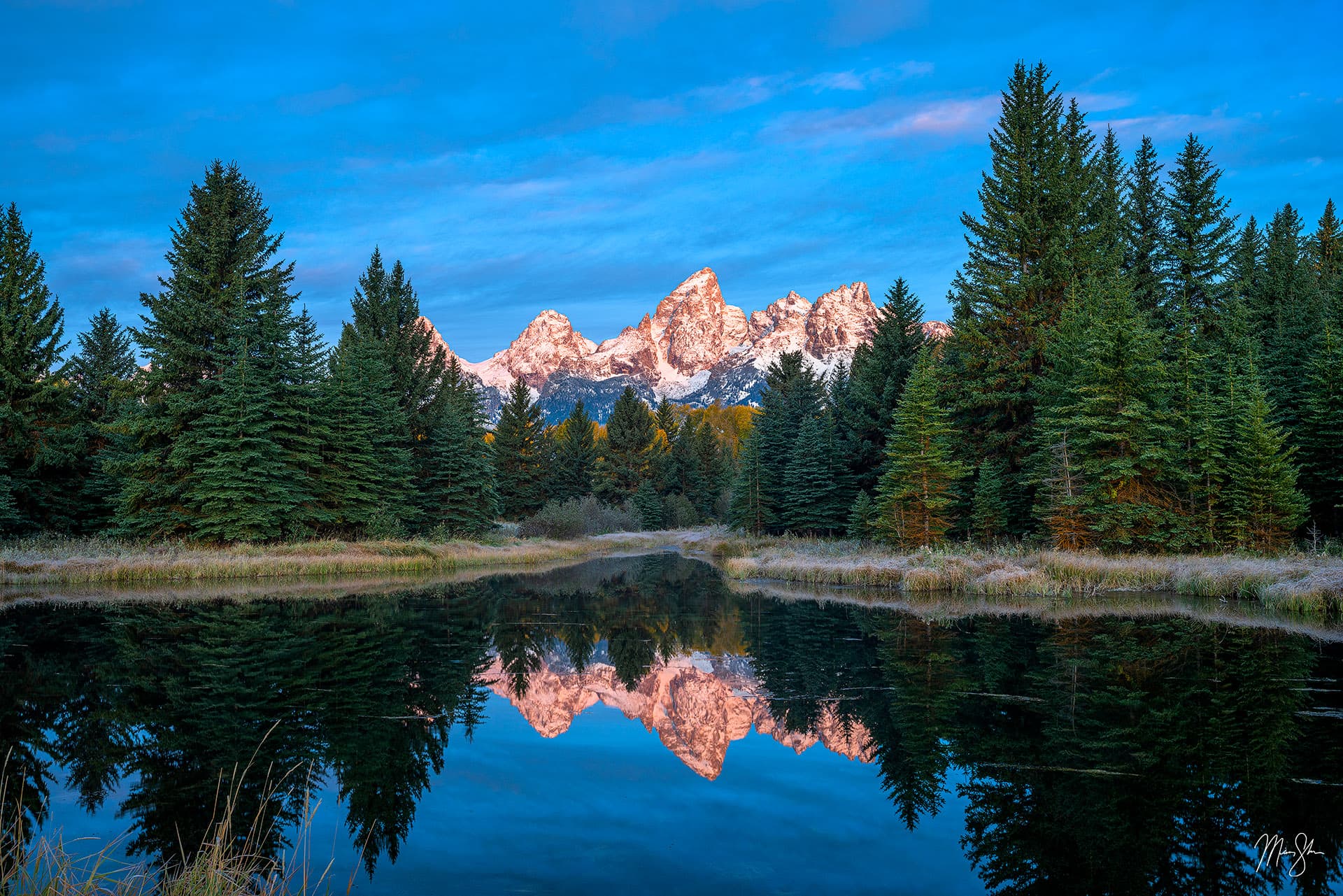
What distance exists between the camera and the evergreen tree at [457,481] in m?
44.6

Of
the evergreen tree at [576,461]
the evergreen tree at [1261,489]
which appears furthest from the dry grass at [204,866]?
the evergreen tree at [576,461]

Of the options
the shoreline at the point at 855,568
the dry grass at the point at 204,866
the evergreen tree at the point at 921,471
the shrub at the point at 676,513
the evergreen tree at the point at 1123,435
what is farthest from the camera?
the shrub at the point at 676,513

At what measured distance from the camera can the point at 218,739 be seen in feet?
27.4

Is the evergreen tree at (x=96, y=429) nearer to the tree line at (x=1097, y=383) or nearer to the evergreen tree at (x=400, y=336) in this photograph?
the evergreen tree at (x=400, y=336)

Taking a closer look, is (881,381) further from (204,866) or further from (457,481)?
(204,866)

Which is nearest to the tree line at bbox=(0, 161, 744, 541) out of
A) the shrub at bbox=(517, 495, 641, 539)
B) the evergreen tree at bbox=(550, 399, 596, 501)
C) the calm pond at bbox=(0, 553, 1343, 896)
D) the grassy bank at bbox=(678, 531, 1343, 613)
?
the shrub at bbox=(517, 495, 641, 539)

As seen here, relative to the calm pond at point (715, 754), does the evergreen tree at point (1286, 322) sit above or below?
above

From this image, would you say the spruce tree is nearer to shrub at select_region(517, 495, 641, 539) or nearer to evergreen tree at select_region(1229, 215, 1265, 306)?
evergreen tree at select_region(1229, 215, 1265, 306)

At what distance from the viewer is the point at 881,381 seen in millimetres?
43125

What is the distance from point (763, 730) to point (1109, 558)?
1849 cm

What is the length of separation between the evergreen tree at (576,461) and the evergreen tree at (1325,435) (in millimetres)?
59563

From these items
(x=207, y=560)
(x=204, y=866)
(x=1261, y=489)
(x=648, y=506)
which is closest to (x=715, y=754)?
(x=204, y=866)

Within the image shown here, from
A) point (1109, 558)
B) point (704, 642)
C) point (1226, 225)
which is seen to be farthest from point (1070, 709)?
point (1226, 225)

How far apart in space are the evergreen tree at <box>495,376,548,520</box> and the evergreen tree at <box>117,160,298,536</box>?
37312 millimetres
